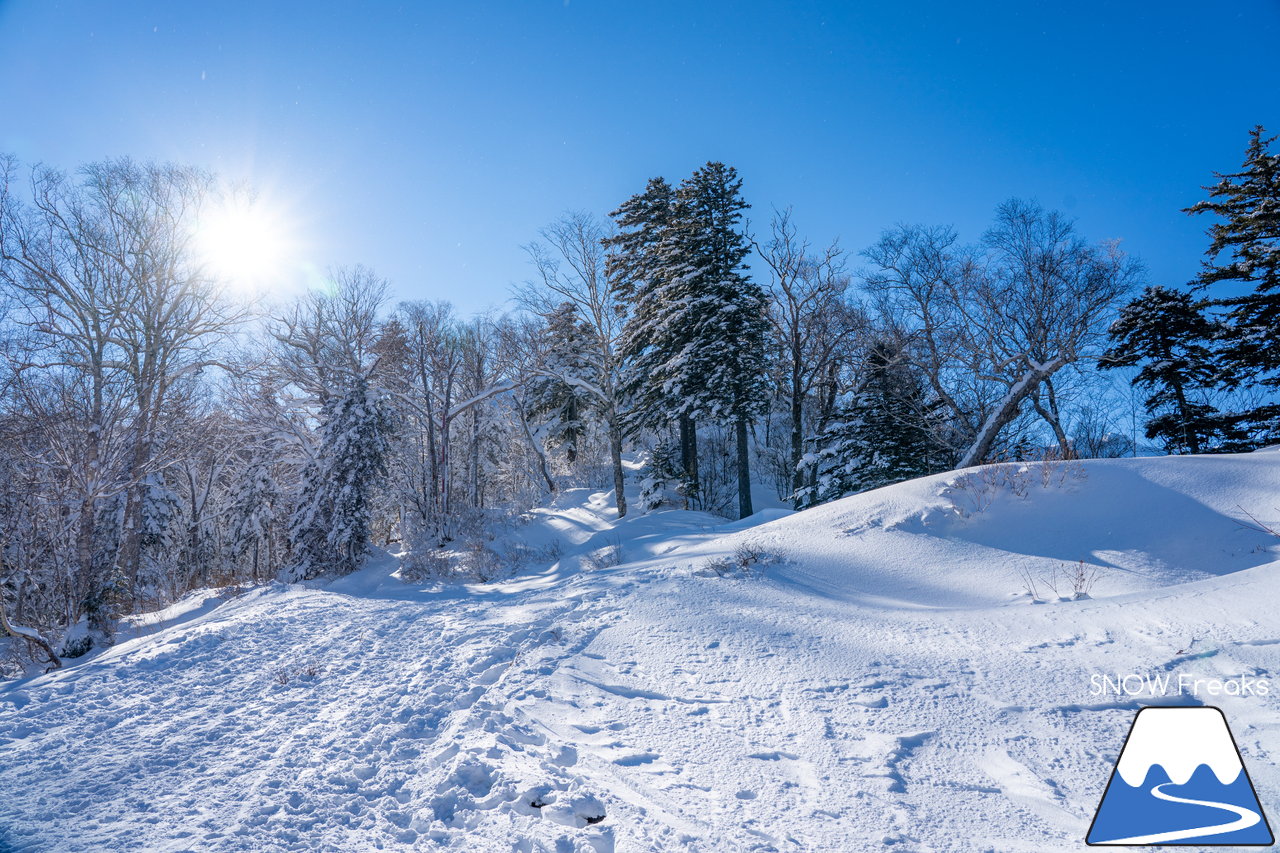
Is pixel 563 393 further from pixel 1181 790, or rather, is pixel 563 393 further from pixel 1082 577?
pixel 1181 790

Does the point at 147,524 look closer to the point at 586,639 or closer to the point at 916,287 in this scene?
the point at 586,639

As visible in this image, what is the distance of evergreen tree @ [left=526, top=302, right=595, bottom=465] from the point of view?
2708cm

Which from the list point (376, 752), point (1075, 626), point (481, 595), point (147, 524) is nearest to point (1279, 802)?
point (1075, 626)

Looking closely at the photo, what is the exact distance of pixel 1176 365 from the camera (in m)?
20.6

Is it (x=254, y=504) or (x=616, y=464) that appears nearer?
(x=616, y=464)

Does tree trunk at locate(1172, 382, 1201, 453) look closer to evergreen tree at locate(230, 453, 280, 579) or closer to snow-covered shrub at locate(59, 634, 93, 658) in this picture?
snow-covered shrub at locate(59, 634, 93, 658)

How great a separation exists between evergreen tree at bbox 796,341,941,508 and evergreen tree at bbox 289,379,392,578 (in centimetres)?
1424

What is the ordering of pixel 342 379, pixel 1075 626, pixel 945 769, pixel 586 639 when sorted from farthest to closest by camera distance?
1. pixel 342 379
2. pixel 586 639
3. pixel 1075 626
4. pixel 945 769

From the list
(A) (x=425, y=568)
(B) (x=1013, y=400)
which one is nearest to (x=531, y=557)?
(A) (x=425, y=568)

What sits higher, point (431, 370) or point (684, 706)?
point (431, 370)

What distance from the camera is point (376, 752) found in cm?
351

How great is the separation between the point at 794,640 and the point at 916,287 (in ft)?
46.8

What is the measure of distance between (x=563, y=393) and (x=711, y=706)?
26.5 m

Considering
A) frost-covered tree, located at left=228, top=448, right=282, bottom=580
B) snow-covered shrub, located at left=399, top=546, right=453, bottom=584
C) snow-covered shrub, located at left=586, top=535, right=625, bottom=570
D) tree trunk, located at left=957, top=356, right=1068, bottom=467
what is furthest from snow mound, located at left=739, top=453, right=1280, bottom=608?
frost-covered tree, located at left=228, top=448, right=282, bottom=580
